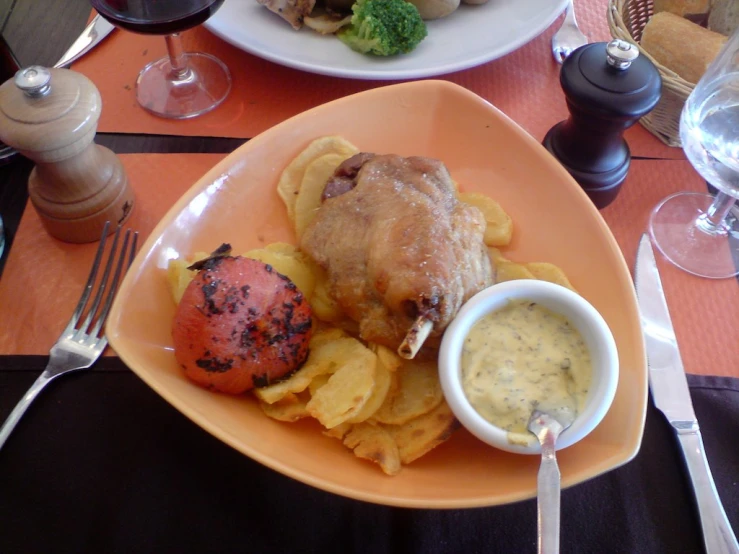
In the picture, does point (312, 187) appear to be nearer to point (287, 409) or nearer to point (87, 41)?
point (287, 409)

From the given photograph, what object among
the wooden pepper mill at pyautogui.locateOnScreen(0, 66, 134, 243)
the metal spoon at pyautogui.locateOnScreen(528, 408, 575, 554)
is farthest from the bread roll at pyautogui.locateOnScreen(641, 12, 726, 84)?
the wooden pepper mill at pyautogui.locateOnScreen(0, 66, 134, 243)

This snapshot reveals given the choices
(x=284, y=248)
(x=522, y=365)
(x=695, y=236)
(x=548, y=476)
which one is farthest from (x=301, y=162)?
(x=695, y=236)

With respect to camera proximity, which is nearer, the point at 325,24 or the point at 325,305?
the point at 325,305

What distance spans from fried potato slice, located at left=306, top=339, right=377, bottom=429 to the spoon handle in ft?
0.98

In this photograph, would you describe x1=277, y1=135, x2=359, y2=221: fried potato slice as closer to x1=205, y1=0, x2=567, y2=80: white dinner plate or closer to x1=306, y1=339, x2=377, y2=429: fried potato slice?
x1=205, y1=0, x2=567, y2=80: white dinner plate

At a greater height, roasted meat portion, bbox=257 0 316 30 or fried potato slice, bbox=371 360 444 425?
roasted meat portion, bbox=257 0 316 30

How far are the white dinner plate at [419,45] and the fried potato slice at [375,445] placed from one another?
36.2 inches

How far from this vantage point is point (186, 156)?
1.52 m

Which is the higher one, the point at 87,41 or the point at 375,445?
the point at 87,41

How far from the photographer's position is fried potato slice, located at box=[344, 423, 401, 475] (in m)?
0.99

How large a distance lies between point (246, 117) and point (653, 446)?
49.5 inches

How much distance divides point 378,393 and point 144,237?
2.36 feet

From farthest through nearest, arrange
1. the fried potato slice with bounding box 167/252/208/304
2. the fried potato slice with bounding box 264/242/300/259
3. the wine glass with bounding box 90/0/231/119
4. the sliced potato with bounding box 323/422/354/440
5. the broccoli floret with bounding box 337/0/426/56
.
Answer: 1. the broccoli floret with bounding box 337/0/426/56
2. the wine glass with bounding box 90/0/231/119
3. the fried potato slice with bounding box 264/242/300/259
4. the fried potato slice with bounding box 167/252/208/304
5. the sliced potato with bounding box 323/422/354/440

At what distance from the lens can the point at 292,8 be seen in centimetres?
162
